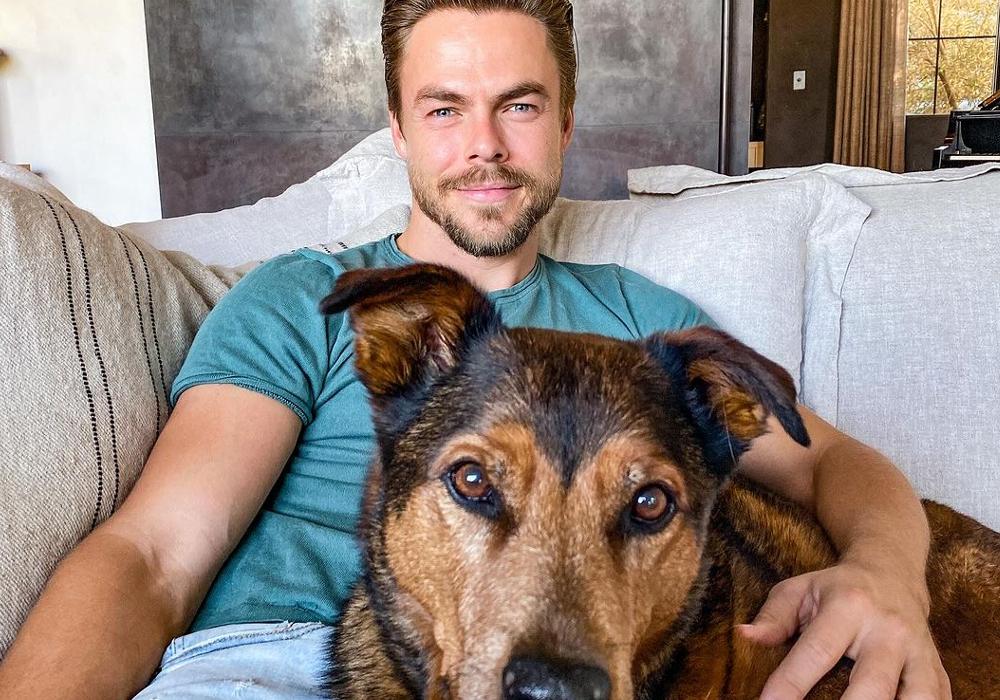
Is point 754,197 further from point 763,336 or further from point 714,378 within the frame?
point 714,378

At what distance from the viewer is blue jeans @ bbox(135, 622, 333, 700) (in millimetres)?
1244

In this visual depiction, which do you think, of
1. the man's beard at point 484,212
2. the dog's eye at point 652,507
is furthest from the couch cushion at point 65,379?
the dog's eye at point 652,507

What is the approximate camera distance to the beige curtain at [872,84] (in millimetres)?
8875

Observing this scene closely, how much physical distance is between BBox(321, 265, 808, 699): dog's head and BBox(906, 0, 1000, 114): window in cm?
947

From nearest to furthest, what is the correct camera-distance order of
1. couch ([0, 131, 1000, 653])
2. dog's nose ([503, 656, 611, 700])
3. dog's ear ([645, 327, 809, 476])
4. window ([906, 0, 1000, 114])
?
dog's nose ([503, 656, 611, 700]) → dog's ear ([645, 327, 809, 476]) → couch ([0, 131, 1000, 653]) → window ([906, 0, 1000, 114])

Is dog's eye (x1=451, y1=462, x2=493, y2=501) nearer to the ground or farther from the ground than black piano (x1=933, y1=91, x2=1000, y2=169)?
nearer to the ground

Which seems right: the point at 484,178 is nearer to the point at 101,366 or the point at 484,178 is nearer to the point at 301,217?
the point at 101,366

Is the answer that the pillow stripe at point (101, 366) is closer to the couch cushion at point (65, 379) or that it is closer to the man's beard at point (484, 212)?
the couch cushion at point (65, 379)

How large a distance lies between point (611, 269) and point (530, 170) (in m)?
0.32

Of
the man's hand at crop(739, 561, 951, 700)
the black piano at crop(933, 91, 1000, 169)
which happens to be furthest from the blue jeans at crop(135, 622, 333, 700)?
the black piano at crop(933, 91, 1000, 169)

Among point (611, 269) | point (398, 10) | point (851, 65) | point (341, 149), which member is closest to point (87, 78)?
point (341, 149)

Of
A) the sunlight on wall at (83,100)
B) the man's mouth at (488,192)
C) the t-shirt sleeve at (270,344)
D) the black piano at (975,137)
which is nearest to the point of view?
the t-shirt sleeve at (270,344)

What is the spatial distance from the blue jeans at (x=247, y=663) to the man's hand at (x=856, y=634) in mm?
687

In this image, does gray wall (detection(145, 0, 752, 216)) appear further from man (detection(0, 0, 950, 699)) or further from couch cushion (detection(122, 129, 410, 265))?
man (detection(0, 0, 950, 699))
